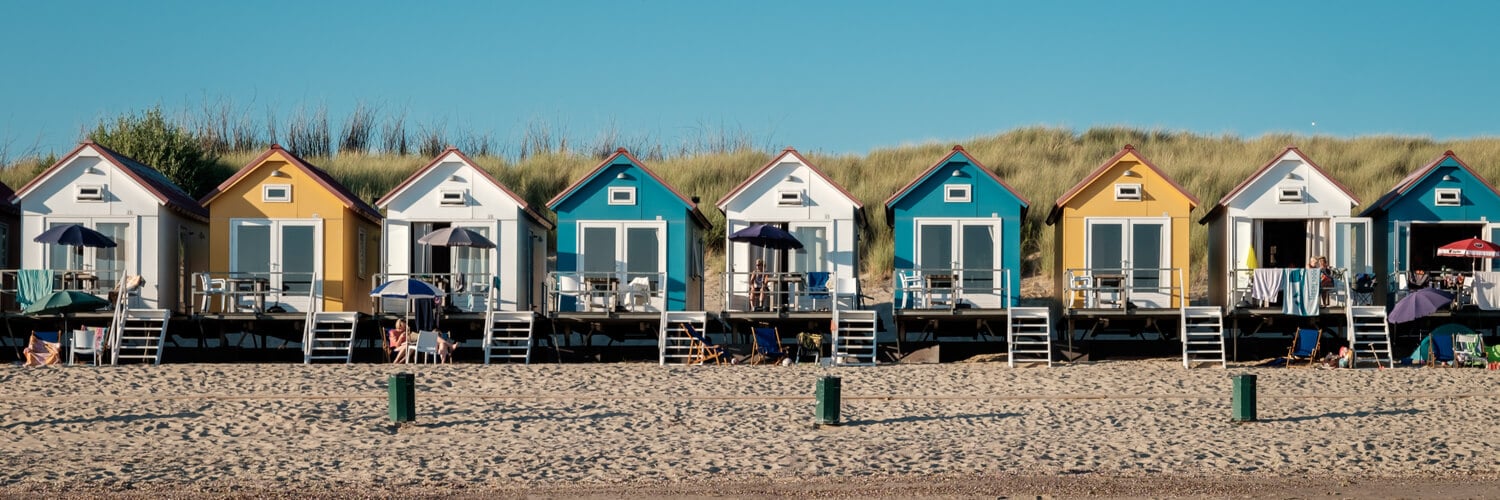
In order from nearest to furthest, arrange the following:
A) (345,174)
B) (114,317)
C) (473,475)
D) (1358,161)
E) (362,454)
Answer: (473,475) < (362,454) < (114,317) < (345,174) < (1358,161)

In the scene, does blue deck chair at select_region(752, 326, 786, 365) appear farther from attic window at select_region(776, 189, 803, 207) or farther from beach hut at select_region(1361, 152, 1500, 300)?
beach hut at select_region(1361, 152, 1500, 300)

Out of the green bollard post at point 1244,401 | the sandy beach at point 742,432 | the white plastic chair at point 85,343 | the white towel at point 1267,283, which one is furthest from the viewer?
the white towel at point 1267,283

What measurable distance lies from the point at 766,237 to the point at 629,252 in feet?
9.06

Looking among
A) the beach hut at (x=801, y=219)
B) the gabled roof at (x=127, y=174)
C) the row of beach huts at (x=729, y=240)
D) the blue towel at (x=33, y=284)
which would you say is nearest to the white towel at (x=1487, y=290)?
the row of beach huts at (x=729, y=240)

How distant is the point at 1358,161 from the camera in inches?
2106

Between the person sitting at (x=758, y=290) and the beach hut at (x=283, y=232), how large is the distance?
21.2ft

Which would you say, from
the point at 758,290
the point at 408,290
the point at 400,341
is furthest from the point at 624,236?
the point at 400,341

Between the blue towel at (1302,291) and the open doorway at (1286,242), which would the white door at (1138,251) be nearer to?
the blue towel at (1302,291)

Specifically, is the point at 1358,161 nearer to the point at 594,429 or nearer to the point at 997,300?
the point at 997,300

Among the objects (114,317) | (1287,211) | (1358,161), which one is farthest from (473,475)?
(1358,161)

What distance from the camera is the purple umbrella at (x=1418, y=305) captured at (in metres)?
24.6

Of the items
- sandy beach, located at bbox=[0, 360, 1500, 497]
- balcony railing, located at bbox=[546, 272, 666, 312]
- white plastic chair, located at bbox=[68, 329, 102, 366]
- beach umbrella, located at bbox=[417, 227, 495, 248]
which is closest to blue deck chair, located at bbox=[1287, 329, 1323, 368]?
sandy beach, located at bbox=[0, 360, 1500, 497]

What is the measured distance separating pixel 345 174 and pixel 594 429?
31.1 m

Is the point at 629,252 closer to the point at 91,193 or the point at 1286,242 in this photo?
the point at 91,193
